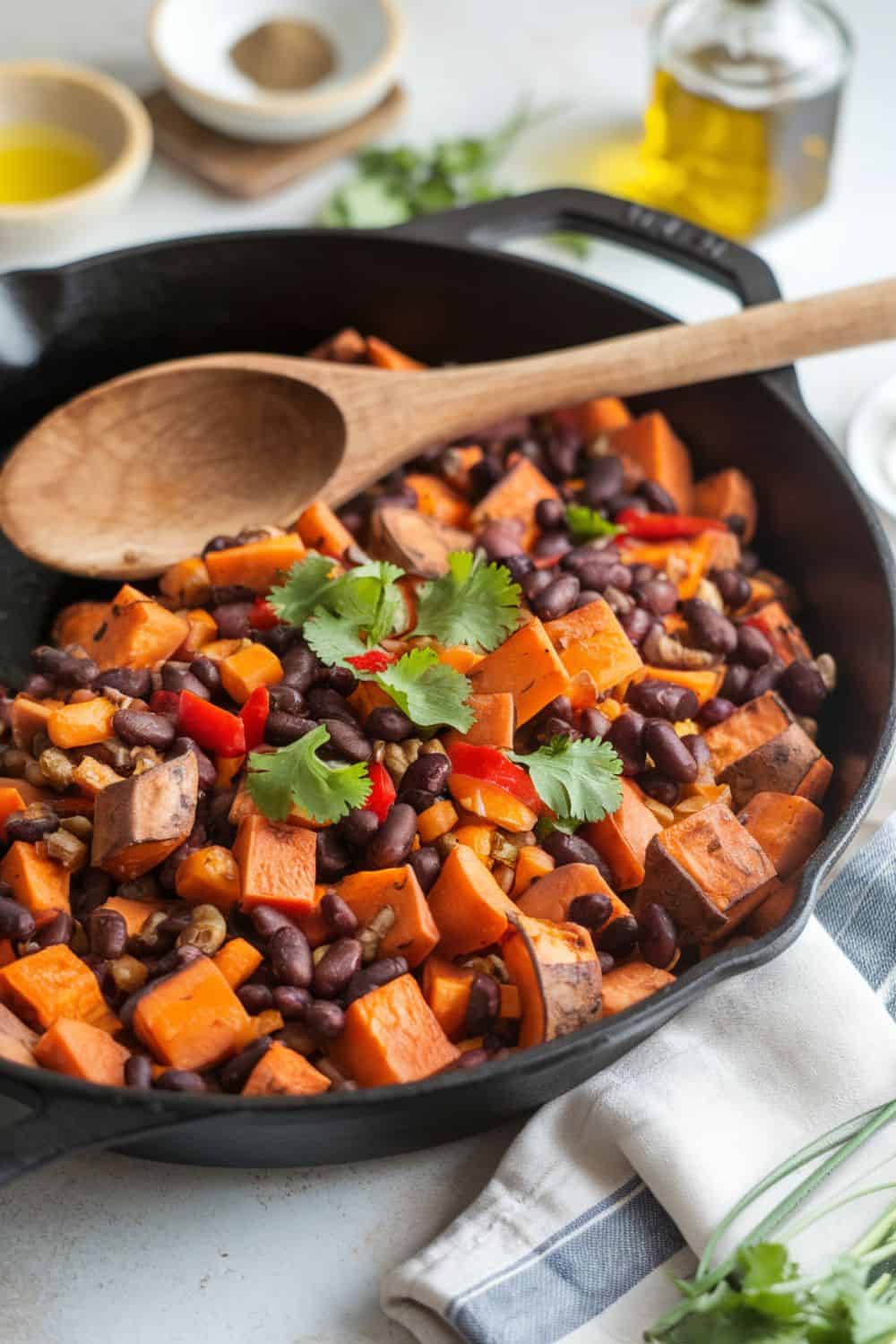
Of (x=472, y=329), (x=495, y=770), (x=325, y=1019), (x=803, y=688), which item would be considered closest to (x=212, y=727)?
(x=495, y=770)

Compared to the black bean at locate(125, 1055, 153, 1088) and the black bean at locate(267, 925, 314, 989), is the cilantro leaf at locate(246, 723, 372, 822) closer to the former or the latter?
the black bean at locate(267, 925, 314, 989)

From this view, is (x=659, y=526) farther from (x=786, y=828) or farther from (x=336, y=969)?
(x=336, y=969)

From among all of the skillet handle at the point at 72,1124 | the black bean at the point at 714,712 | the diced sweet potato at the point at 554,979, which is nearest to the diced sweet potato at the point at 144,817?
the skillet handle at the point at 72,1124

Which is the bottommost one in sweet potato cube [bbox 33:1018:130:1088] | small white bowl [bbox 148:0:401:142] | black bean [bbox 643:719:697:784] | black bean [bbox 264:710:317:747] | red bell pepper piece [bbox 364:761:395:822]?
sweet potato cube [bbox 33:1018:130:1088]

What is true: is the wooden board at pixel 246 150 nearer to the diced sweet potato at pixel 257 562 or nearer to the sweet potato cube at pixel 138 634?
the diced sweet potato at pixel 257 562

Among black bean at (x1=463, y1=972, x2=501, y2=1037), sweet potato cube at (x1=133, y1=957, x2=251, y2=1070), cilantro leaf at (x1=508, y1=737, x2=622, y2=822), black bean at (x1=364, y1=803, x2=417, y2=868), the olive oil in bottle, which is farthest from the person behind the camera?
the olive oil in bottle

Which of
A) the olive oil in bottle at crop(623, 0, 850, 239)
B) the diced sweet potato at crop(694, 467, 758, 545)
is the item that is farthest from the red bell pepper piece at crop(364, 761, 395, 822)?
the olive oil in bottle at crop(623, 0, 850, 239)
